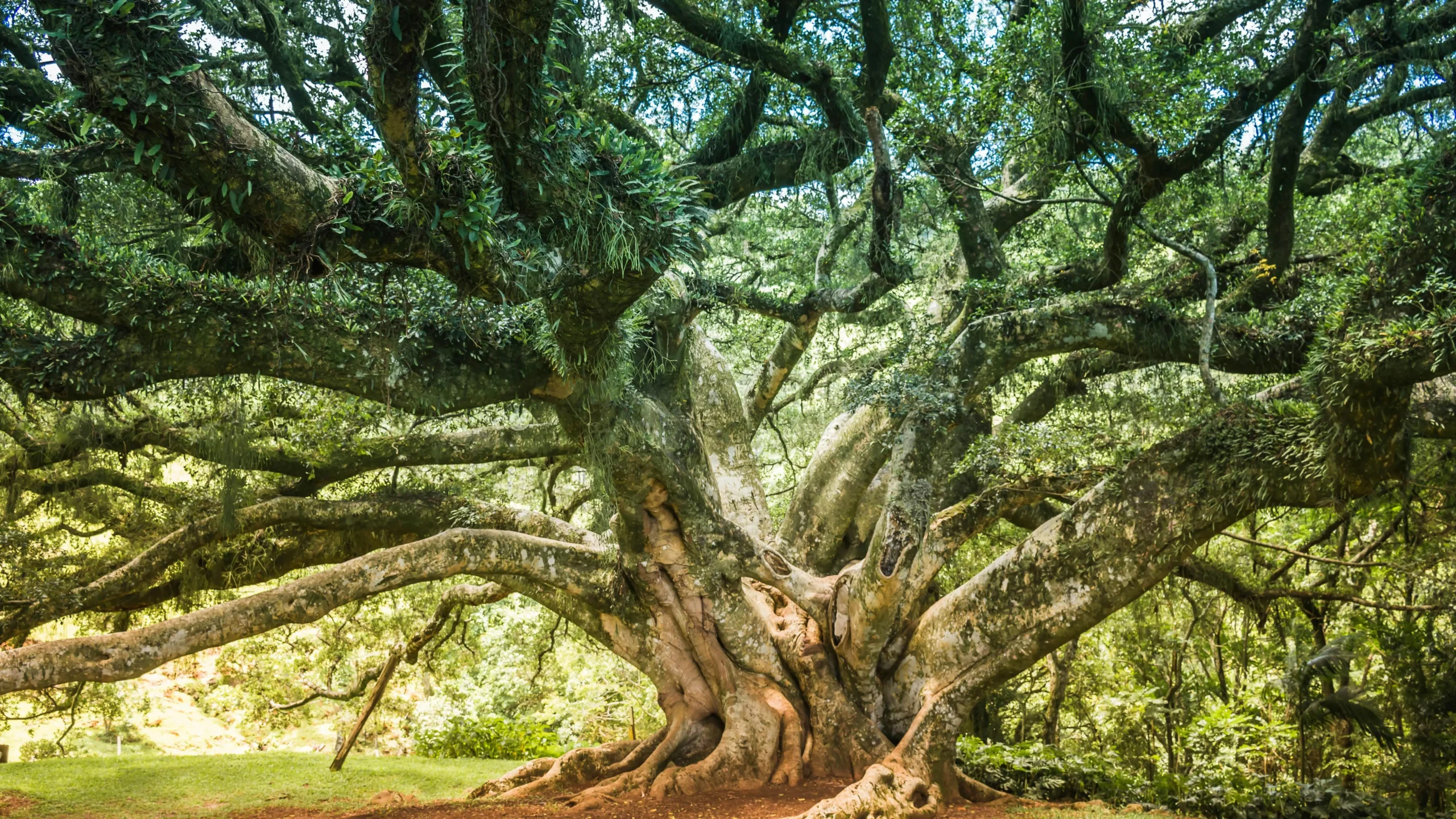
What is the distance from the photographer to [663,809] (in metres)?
5.77

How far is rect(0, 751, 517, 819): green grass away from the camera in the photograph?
6742mm

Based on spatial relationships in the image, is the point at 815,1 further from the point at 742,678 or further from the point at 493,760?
the point at 493,760

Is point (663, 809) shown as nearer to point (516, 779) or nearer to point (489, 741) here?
point (516, 779)

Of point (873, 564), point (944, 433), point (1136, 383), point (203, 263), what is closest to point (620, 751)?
point (873, 564)

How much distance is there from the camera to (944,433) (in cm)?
589

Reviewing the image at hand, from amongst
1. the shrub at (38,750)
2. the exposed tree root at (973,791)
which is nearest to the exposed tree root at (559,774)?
the exposed tree root at (973,791)

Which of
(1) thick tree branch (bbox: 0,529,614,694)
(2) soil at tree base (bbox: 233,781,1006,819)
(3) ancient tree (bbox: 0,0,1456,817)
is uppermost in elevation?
(3) ancient tree (bbox: 0,0,1456,817)

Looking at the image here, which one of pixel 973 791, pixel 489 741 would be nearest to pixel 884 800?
pixel 973 791

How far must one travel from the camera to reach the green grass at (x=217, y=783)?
6.74 m

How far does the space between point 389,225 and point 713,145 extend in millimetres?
4285

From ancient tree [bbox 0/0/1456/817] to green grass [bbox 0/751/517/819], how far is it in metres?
1.47

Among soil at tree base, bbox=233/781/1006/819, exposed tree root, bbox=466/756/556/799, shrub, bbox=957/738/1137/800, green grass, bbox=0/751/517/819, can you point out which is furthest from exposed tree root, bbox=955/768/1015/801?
green grass, bbox=0/751/517/819

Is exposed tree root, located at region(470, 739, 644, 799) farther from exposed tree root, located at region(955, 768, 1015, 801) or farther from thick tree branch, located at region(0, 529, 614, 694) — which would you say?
exposed tree root, located at region(955, 768, 1015, 801)

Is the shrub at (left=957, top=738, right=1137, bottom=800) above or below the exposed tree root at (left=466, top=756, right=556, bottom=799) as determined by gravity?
above
